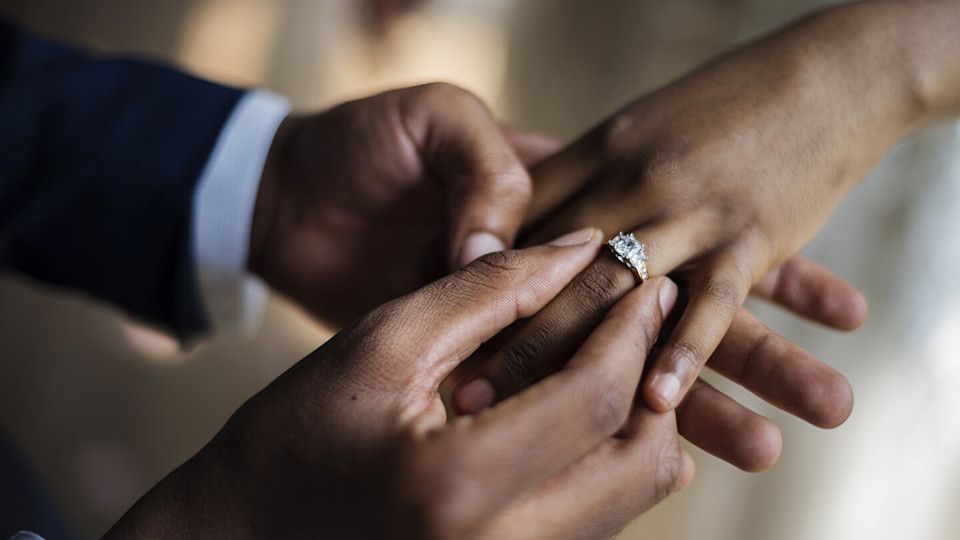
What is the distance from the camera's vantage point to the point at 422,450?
0.37 metres

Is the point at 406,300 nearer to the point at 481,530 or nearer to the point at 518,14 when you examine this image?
the point at 481,530

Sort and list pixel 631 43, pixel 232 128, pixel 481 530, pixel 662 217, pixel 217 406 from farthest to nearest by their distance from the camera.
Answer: pixel 631 43 < pixel 217 406 < pixel 232 128 < pixel 662 217 < pixel 481 530

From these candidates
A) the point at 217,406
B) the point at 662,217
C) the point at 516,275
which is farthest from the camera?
the point at 217,406

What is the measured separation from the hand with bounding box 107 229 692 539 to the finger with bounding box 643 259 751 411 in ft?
0.07

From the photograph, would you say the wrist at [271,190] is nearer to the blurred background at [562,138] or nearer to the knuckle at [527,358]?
the blurred background at [562,138]

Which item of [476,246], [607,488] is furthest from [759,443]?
[476,246]

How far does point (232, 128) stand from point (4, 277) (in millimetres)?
1038

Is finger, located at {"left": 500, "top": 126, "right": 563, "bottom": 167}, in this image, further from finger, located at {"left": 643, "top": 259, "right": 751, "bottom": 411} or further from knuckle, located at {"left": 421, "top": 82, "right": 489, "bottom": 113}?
finger, located at {"left": 643, "top": 259, "right": 751, "bottom": 411}

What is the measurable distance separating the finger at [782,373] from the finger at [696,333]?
33 millimetres

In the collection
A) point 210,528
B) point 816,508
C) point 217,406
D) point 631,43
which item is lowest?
point 217,406

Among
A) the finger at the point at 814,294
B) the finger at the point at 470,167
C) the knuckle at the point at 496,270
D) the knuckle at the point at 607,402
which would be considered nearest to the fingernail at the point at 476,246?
the finger at the point at 470,167

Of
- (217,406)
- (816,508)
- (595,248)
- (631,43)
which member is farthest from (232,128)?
(631,43)

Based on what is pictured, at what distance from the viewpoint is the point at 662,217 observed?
626 millimetres

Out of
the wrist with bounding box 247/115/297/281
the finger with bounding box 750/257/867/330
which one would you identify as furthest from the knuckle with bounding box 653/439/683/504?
the wrist with bounding box 247/115/297/281
